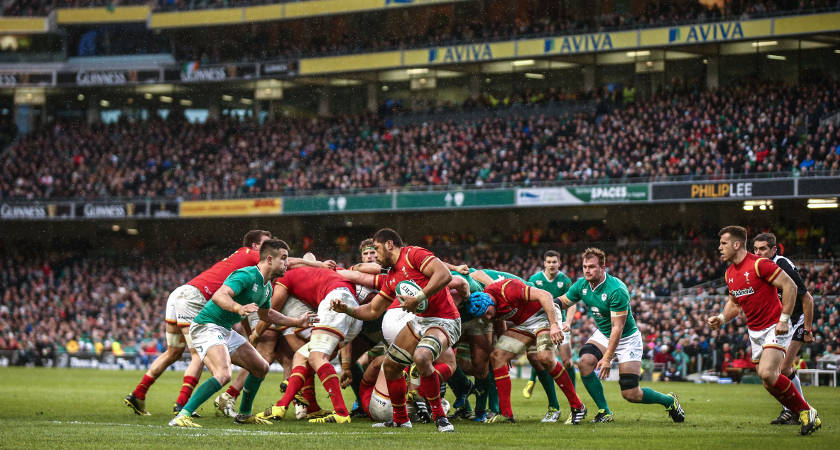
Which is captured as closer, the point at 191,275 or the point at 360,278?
the point at 360,278

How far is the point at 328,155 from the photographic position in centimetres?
4638

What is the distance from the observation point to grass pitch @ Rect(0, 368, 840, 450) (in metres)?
10.3

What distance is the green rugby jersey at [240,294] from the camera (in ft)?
39.1

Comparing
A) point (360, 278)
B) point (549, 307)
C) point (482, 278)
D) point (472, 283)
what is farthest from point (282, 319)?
point (549, 307)

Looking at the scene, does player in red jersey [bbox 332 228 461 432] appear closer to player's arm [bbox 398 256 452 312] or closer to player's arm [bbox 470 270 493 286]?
player's arm [bbox 398 256 452 312]

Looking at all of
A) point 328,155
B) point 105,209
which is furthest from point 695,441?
point 105,209

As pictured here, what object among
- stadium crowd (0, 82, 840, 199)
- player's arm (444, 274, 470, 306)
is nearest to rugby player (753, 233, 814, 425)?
player's arm (444, 274, 470, 306)

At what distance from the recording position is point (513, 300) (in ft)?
43.3

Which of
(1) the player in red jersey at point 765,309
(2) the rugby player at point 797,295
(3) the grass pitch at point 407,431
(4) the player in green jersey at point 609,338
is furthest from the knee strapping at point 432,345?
(2) the rugby player at point 797,295

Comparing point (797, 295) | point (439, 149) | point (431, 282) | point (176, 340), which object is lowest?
point (176, 340)

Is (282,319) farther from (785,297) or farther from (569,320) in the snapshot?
(785,297)

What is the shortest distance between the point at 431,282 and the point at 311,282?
310cm

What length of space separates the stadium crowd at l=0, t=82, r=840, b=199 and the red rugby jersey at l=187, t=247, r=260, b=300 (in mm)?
25553

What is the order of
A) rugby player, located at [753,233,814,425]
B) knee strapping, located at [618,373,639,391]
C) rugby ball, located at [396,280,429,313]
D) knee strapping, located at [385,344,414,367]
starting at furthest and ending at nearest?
knee strapping, located at [618,373,639,391] → rugby player, located at [753,233,814,425] → knee strapping, located at [385,344,414,367] → rugby ball, located at [396,280,429,313]
